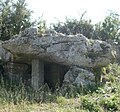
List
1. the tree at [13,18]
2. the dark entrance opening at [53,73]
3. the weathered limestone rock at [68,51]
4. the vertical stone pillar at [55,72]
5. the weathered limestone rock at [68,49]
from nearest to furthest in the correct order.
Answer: the weathered limestone rock at [68,51] < the weathered limestone rock at [68,49] < the dark entrance opening at [53,73] < the vertical stone pillar at [55,72] < the tree at [13,18]

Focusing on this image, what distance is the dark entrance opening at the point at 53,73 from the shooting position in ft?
47.7

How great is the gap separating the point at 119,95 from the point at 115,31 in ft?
39.8

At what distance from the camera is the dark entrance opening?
14547 mm

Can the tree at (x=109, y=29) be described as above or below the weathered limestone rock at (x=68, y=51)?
above

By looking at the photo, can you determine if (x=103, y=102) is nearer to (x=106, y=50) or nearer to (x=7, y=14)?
(x=106, y=50)

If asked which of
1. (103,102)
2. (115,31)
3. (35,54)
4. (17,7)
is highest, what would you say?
(17,7)

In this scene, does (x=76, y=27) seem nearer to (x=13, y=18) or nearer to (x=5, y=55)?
(x=13, y=18)

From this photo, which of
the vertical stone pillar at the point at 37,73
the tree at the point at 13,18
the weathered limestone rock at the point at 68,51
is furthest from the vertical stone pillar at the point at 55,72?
the tree at the point at 13,18

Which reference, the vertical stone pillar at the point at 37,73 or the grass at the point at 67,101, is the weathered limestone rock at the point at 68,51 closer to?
the vertical stone pillar at the point at 37,73

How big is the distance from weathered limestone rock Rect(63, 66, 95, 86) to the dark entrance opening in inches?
70.4

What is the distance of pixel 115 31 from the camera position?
2184 centimetres

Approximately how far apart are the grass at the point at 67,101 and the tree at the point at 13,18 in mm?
8929

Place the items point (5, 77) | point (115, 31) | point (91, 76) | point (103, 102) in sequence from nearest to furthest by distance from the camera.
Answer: point (103, 102)
point (91, 76)
point (5, 77)
point (115, 31)

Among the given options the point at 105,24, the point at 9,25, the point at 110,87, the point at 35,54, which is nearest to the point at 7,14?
the point at 9,25
